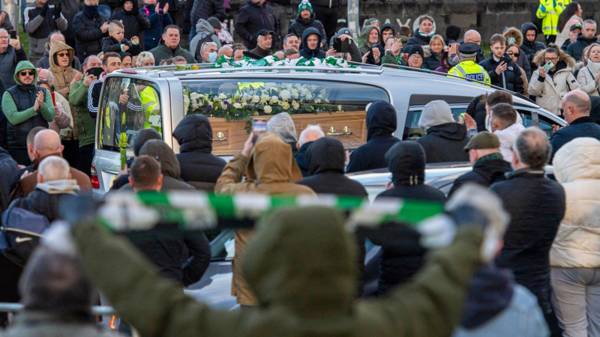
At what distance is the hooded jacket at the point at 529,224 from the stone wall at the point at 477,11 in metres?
19.2

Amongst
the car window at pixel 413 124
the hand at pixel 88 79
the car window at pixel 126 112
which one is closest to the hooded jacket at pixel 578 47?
the hand at pixel 88 79

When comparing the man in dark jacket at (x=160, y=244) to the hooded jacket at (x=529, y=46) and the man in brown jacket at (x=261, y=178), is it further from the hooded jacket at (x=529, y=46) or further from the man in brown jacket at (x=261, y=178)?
the hooded jacket at (x=529, y=46)

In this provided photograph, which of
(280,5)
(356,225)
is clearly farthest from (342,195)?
(280,5)

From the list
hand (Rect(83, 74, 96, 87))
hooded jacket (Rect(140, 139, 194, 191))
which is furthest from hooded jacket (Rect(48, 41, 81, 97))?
hooded jacket (Rect(140, 139, 194, 191))

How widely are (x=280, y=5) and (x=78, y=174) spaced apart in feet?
53.1

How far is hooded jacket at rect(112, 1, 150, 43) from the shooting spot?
19328mm

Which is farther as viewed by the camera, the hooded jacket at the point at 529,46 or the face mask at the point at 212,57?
the hooded jacket at the point at 529,46

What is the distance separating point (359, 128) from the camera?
1196 centimetres

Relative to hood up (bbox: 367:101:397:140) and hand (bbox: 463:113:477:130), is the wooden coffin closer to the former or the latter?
hand (bbox: 463:113:477:130)

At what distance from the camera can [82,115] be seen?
1480 cm

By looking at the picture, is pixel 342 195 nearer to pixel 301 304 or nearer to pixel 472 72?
pixel 301 304

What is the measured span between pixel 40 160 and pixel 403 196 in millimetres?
2966

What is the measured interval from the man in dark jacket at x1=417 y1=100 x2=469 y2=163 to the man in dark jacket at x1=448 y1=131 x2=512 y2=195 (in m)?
2.01

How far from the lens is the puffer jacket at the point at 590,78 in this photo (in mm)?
16922
